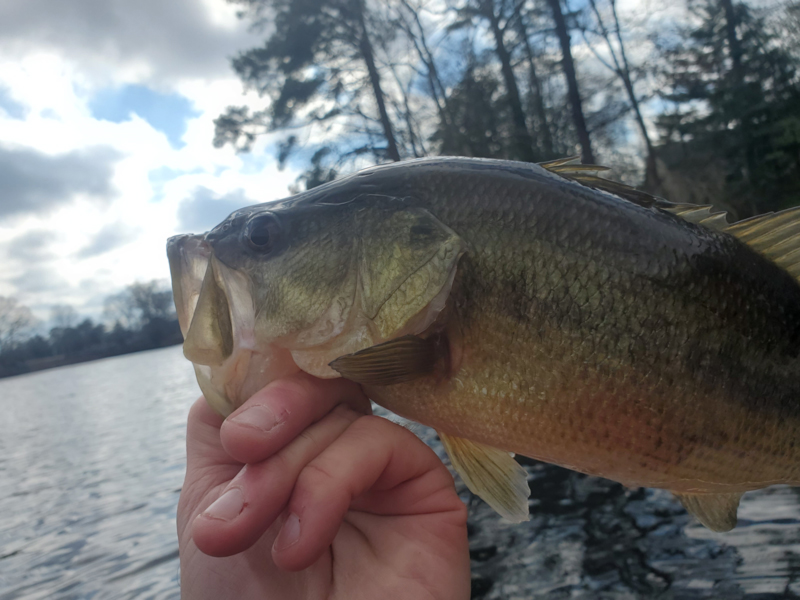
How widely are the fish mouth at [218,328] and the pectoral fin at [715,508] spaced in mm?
1219

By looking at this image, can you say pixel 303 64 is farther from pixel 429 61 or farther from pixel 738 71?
pixel 738 71

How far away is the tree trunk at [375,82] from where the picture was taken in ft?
54.2

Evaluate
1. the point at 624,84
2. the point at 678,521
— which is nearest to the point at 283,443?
the point at 678,521

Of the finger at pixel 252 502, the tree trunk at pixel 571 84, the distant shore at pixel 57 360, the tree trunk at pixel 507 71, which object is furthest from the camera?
the distant shore at pixel 57 360

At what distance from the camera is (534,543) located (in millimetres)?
4066

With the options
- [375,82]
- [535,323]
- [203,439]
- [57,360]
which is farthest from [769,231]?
[57,360]

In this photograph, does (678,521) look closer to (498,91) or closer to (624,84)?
(498,91)

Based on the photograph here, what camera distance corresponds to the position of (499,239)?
1.34 meters

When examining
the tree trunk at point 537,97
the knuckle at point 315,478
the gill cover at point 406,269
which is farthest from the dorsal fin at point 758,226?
the tree trunk at point 537,97

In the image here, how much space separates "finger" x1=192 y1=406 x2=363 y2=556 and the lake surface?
2.94 metres

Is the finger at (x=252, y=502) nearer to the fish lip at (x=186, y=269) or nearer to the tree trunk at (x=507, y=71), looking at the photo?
the fish lip at (x=186, y=269)

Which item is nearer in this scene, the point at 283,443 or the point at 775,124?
the point at 283,443

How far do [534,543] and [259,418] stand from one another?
3632mm

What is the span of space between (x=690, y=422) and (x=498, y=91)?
1609cm
